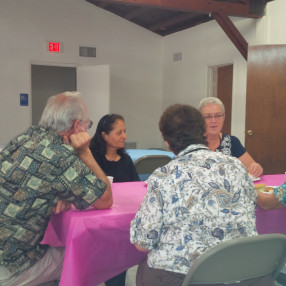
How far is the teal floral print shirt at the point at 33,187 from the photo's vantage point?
144cm

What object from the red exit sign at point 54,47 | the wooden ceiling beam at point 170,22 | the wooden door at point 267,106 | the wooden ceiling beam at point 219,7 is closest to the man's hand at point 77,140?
the wooden door at point 267,106

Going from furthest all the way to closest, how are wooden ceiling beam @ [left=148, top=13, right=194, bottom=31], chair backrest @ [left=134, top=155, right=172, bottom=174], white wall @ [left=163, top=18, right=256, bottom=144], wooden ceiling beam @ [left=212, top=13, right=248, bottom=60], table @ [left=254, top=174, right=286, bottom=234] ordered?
wooden ceiling beam @ [left=148, top=13, right=194, bottom=31] < white wall @ [left=163, top=18, right=256, bottom=144] < wooden ceiling beam @ [left=212, top=13, right=248, bottom=60] < chair backrest @ [left=134, top=155, right=172, bottom=174] < table @ [left=254, top=174, right=286, bottom=234]

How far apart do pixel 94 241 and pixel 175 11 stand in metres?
5.97

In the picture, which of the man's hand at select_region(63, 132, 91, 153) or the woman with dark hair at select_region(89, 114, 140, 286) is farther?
the woman with dark hair at select_region(89, 114, 140, 286)

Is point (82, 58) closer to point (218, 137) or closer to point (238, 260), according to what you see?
point (218, 137)

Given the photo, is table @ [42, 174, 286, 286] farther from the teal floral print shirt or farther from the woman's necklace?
the woman's necklace

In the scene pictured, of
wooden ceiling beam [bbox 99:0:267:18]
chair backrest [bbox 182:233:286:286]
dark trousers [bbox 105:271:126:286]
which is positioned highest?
wooden ceiling beam [bbox 99:0:267:18]

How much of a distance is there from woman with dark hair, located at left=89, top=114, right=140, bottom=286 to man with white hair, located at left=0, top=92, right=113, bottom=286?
1.01 meters

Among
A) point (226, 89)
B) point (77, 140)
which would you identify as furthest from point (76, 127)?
point (226, 89)

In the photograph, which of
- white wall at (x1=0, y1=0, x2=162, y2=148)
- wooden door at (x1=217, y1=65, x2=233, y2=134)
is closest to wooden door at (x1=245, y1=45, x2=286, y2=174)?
wooden door at (x1=217, y1=65, x2=233, y2=134)

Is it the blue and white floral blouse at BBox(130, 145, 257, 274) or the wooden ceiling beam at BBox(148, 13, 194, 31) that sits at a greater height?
the wooden ceiling beam at BBox(148, 13, 194, 31)

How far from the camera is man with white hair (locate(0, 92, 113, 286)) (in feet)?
4.73

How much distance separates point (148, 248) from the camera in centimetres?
136

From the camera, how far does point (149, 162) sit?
9.83 ft
